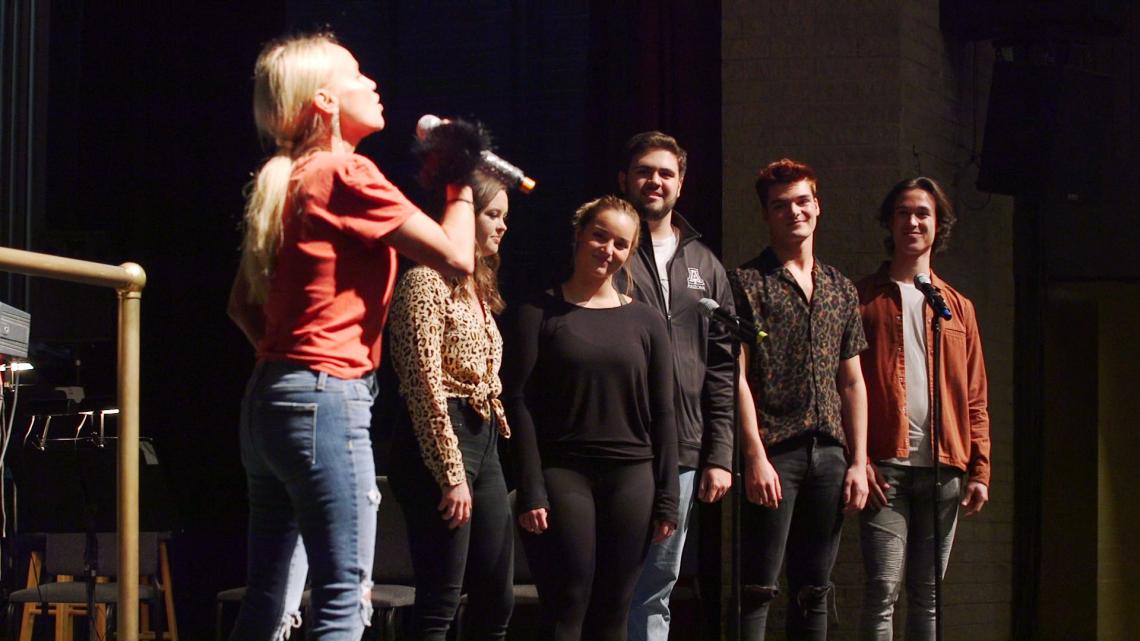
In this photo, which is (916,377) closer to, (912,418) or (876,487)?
(912,418)

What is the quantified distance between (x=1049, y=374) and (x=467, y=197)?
4.00m

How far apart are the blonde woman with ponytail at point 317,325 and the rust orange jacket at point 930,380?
77.1 inches

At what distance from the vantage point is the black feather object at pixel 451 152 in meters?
2.46

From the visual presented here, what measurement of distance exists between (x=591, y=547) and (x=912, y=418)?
1.20 metres

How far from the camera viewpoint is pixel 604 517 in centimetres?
341

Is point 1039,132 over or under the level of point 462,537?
over

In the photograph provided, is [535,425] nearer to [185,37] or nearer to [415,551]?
[415,551]

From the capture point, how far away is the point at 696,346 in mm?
3846

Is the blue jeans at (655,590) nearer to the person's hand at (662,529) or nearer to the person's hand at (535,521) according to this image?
the person's hand at (662,529)

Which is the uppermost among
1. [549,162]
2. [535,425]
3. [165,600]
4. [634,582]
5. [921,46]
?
[921,46]

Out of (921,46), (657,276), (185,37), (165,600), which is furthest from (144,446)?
(921,46)

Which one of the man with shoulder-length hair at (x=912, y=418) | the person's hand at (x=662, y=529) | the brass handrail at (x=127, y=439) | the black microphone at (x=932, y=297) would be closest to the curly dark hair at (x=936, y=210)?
the man with shoulder-length hair at (x=912, y=418)

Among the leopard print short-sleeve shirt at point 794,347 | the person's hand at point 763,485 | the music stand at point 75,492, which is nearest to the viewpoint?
the person's hand at point 763,485

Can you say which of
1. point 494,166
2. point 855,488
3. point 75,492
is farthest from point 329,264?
point 75,492
